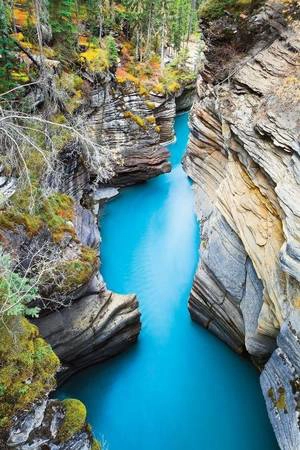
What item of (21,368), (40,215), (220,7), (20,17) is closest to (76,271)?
(40,215)

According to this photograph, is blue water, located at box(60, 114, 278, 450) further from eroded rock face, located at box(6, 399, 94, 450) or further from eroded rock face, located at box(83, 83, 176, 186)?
eroded rock face, located at box(83, 83, 176, 186)

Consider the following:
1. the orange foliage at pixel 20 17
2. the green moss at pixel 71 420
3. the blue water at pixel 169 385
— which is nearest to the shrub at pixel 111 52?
the orange foliage at pixel 20 17

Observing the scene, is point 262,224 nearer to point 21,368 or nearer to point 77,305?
point 77,305

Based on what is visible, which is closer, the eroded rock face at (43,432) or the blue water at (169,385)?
the eroded rock face at (43,432)

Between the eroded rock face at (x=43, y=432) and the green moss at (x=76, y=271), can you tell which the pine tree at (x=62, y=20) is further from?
the eroded rock face at (x=43, y=432)

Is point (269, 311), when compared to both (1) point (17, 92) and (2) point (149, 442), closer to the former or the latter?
(2) point (149, 442)

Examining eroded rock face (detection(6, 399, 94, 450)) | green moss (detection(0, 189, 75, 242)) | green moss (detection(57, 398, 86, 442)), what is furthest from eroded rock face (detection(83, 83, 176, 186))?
eroded rock face (detection(6, 399, 94, 450))

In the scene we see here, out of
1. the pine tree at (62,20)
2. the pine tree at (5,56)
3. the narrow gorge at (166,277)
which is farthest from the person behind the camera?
the pine tree at (62,20)
